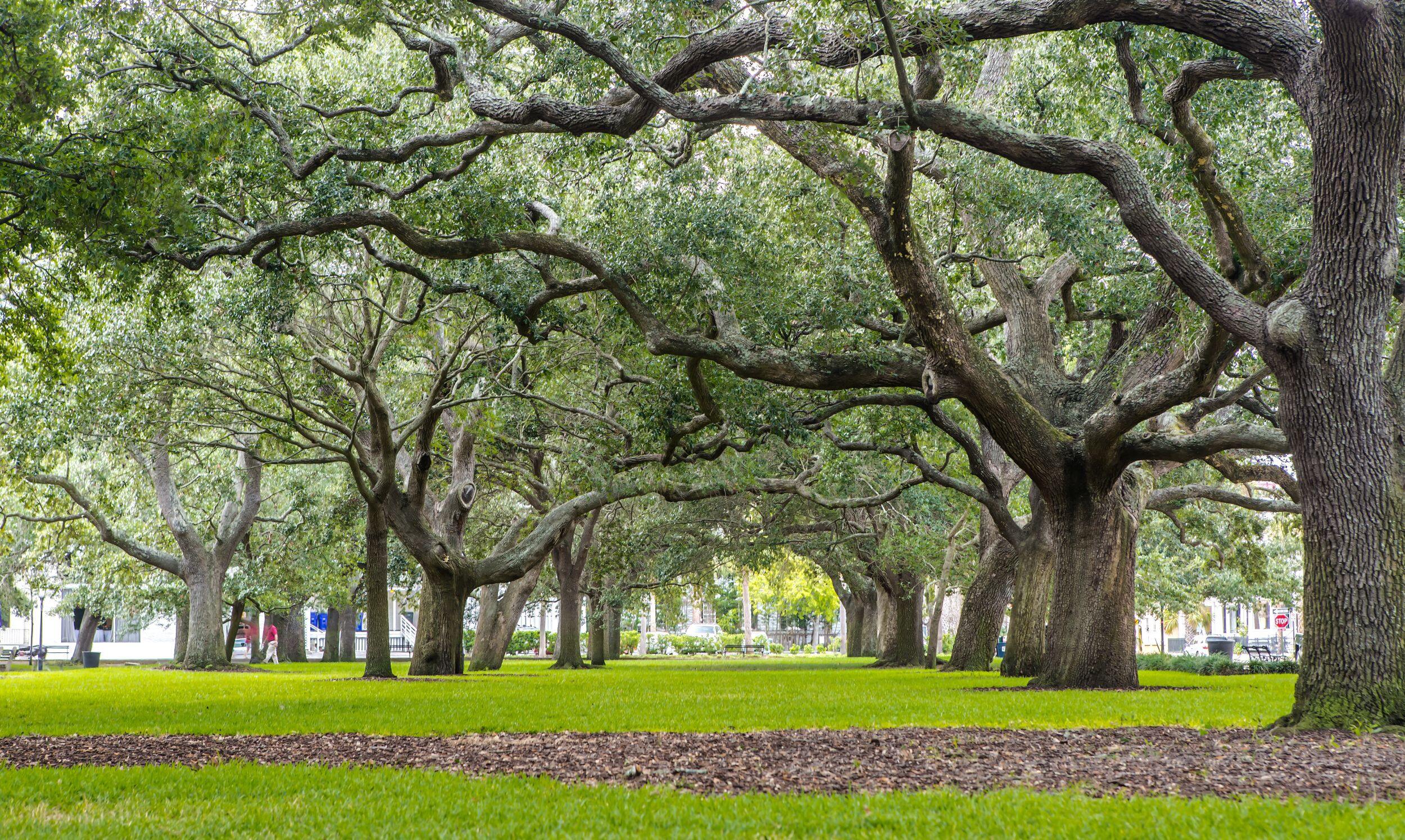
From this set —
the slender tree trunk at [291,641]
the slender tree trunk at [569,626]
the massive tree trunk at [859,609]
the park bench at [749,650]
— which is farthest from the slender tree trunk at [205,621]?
the park bench at [749,650]

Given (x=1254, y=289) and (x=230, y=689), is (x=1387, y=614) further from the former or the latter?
(x=230, y=689)

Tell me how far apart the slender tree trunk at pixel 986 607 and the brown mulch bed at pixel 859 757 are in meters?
13.2

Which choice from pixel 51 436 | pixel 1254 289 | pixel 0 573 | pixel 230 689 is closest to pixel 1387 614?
pixel 1254 289

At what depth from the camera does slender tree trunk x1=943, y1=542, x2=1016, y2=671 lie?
22.3 meters

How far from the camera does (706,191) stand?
15.4 m

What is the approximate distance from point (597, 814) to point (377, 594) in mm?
16359

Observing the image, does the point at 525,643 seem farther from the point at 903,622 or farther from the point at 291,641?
the point at 903,622

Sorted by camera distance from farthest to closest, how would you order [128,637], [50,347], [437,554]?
1. [128,637]
2. [437,554]
3. [50,347]

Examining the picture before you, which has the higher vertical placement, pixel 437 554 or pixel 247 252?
pixel 247 252

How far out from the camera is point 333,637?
139ft

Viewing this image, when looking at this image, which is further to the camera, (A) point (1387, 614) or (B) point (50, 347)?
(B) point (50, 347)

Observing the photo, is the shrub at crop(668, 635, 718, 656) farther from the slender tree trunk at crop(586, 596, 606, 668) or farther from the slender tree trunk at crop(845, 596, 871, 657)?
the slender tree trunk at crop(586, 596, 606, 668)

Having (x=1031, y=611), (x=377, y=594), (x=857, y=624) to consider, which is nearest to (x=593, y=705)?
(x=1031, y=611)

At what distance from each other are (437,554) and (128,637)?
4874 centimetres
